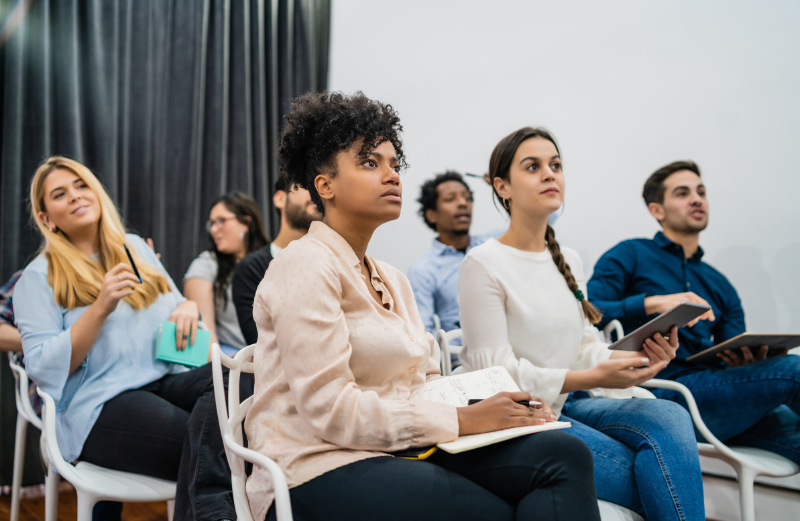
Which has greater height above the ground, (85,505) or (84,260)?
(84,260)

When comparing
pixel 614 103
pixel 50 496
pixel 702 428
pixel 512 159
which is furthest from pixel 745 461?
pixel 50 496

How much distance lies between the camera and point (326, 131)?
3.71 ft

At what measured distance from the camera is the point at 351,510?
2.73 ft

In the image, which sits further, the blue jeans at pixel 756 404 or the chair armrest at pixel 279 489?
the blue jeans at pixel 756 404

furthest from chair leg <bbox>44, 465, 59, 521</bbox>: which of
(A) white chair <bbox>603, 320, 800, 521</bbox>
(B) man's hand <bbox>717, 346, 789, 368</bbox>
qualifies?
(B) man's hand <bbox>717, 346, 789, 368</bbox>

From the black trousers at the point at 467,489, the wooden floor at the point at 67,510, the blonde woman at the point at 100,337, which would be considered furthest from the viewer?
the wooden floor at the point at 67,510

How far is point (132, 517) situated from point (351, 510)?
1.89 meters

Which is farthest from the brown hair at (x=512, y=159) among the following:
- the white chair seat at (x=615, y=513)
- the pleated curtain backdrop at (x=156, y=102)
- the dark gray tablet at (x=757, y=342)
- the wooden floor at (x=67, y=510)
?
the pleated curtain backdrop at (x=156, y=102)

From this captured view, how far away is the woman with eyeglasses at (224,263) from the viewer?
2.41m

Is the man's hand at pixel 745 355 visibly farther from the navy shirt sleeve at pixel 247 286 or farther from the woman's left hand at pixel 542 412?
the navy shirt sleeve at pixel 247 286

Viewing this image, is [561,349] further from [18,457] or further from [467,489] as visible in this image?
[18,457]

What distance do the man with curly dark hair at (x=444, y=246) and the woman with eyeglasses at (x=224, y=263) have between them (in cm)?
83

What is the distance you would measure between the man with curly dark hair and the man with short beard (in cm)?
75

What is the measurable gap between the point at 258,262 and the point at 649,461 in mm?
1511
